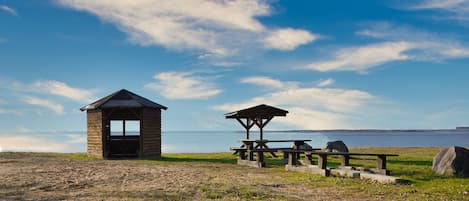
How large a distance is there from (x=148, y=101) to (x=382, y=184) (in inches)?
667

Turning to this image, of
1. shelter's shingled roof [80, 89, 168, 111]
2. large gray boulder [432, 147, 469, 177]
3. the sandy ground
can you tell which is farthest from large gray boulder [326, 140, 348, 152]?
shelter's shingled roof [80, 89, 168, 111]

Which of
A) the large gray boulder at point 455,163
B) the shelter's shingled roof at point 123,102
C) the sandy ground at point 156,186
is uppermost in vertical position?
the shelter's shingled roof at point 123,102

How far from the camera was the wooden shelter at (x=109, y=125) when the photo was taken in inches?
1017

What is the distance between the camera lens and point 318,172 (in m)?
15.4

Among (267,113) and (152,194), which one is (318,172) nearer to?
(152,194)

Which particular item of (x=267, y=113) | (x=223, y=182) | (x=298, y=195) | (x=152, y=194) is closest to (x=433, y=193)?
(x=298, y=195)

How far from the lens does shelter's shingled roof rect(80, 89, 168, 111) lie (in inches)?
1000

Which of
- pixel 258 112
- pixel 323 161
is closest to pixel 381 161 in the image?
pixel 323 161

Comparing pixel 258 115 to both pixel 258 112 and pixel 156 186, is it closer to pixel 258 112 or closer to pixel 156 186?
pixel 258 112

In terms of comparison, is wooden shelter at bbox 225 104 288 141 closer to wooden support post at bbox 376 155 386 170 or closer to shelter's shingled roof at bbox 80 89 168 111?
shelter's shingled roof at bbox 80 89 168 111

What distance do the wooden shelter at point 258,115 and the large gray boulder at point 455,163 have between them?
11.7 m

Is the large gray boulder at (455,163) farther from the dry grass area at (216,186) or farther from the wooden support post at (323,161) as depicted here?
the wooden support post at (323,161)

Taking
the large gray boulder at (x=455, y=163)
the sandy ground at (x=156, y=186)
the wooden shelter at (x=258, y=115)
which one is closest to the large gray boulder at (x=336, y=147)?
the wooden shelter at (x=258, y=115)

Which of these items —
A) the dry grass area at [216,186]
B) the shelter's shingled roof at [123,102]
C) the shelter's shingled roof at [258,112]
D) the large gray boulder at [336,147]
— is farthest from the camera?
the shelter's shingled roof at [258,112]
